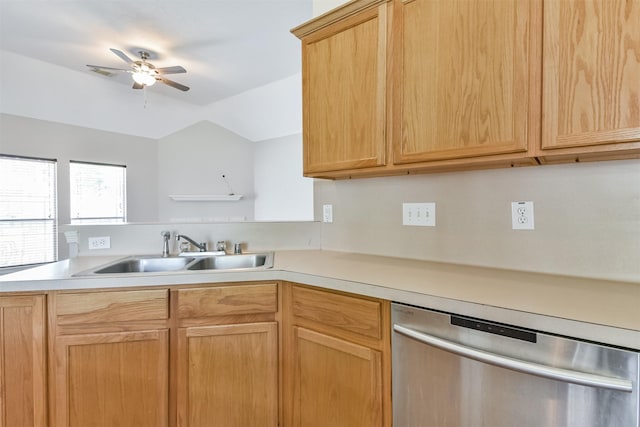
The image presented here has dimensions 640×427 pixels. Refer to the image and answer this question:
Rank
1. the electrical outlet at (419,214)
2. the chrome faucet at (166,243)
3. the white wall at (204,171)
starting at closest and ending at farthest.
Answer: the electrical outlet at (419,214) → the chrome faucet at (166,243) → the white wall at (204,171)

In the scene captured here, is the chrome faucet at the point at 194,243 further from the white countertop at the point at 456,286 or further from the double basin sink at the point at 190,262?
the white countertop at the point at 456,286

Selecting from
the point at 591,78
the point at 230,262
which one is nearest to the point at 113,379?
the point at 230,262

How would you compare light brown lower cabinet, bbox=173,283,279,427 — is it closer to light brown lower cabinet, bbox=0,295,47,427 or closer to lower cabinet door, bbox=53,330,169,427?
lower cabinet door, bbox=53,330,169,427

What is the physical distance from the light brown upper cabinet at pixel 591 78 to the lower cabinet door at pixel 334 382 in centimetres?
101

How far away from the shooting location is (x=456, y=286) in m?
1.10

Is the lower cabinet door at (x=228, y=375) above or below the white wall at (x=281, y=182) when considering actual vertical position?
below

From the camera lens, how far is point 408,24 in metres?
1.38

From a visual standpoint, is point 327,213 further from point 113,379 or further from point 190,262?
point 113,379

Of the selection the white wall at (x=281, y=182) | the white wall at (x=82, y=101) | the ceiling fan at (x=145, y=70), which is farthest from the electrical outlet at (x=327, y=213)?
the white wall at (x=82, y=101)

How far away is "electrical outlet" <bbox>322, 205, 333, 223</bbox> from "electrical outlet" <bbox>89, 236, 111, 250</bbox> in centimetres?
134

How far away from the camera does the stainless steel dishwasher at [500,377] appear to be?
A: 0.75 m

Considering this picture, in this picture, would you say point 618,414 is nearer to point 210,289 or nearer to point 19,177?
point 210,289

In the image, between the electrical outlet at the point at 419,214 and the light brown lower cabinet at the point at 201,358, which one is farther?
the electrical outlet at the point at 419,214

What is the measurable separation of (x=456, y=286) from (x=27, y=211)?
182 inches
